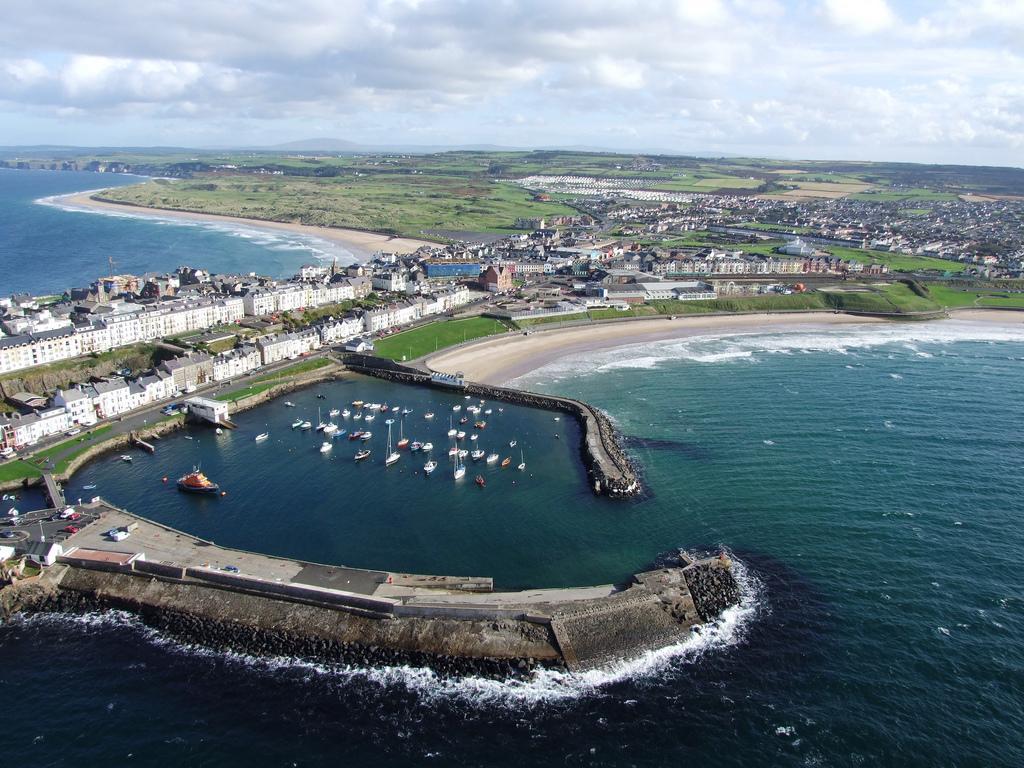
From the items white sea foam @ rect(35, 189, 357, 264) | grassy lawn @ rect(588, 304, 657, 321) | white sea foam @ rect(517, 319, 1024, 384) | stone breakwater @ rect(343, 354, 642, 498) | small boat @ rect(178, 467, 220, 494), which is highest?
white sea foam @ rect(35, 189, 357, 264)

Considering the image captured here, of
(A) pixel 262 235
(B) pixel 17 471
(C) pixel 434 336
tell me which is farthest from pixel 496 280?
(A) pixel 262 235

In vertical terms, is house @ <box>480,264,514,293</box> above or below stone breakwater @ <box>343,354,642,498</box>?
above

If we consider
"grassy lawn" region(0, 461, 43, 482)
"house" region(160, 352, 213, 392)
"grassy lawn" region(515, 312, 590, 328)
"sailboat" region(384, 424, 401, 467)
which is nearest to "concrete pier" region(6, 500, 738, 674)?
"grassy lawn" region(0, 461, 43, 482)

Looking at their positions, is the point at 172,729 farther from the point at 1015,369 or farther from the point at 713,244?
the point at 713,244

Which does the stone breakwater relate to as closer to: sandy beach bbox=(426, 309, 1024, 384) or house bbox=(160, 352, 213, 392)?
sandy beach bbox=(426, 309, 1024, 384)

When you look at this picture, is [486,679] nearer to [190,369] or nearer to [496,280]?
[190,369]

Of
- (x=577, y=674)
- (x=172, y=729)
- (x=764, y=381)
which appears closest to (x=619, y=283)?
(x=764, y=381)
